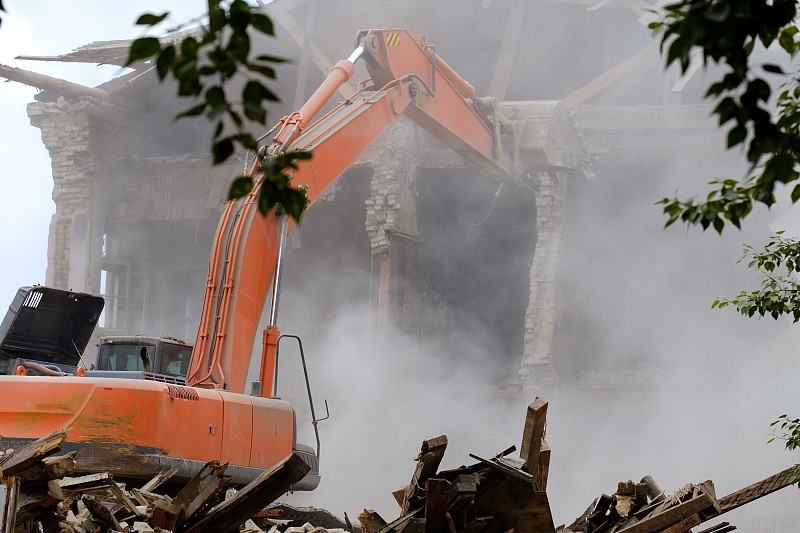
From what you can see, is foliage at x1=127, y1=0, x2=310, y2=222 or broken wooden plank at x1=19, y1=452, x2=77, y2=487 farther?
broken wooden plank at x1=19, y1=452, x2=77, y2=487

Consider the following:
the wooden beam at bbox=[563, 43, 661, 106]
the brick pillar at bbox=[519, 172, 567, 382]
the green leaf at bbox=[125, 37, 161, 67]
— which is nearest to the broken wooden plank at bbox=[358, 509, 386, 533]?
the green leaf at bbox=[125, 37, 161, 67]

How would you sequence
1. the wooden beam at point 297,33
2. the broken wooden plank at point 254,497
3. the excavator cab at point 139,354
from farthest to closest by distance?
the wooden beam at point 297,33 → the excavator cab at point 139,354 → the broken wooden plank at point 254,497

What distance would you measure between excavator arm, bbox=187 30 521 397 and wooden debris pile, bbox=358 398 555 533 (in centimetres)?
199

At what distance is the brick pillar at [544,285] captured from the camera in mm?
15477

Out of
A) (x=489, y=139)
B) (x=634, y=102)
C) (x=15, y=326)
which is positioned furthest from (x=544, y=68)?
(x=15, y=326)

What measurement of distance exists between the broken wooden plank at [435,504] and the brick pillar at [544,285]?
9.94 meters

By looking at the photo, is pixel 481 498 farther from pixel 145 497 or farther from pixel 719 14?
pixel 719 14

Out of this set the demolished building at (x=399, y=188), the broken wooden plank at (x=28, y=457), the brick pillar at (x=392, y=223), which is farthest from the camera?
the brick pillar at (x=392, y=223)

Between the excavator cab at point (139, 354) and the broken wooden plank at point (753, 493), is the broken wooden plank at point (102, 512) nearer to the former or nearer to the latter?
the broken wooden plank at point (753, 493)

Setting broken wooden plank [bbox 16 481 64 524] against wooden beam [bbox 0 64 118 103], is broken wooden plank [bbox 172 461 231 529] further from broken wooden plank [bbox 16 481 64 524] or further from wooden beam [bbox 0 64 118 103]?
wooden beam [bbox 0 64 118 103]

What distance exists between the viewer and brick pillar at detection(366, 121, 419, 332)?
16.3m

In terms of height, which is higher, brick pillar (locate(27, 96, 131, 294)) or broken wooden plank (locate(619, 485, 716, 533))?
brick pillar (locate(27, 96, 131, 294))

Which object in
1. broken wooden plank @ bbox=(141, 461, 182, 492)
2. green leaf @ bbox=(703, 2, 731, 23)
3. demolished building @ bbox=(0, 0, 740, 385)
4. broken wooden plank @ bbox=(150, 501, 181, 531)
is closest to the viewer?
green leaf @ bbox=(703, 2, 731, 23)

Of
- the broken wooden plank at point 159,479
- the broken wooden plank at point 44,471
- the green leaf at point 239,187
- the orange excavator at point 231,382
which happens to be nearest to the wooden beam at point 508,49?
the orange excavator at point 231,382
